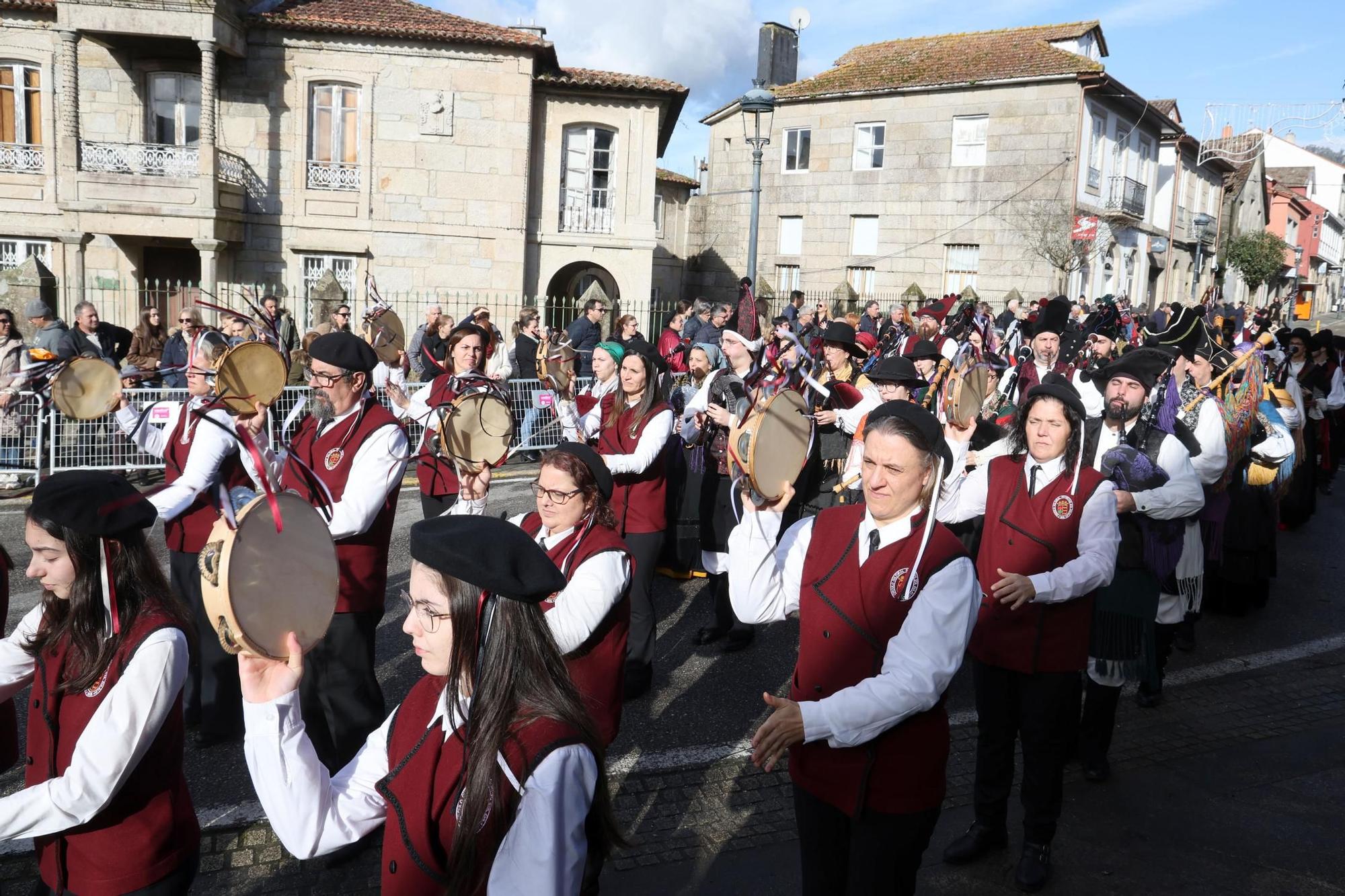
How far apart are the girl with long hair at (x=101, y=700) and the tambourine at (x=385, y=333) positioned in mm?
6444

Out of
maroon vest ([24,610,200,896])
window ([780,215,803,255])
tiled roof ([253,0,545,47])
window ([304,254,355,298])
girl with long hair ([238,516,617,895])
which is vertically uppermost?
tiled roof ([253,0,545,47])

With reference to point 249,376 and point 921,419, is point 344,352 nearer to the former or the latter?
point 249,376

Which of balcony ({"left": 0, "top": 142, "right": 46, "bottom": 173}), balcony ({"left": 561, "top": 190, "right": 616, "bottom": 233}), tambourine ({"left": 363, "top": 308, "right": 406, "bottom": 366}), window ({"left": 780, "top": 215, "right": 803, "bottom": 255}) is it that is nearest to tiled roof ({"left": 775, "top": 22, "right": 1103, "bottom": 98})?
window ({"left": 780, "top": 215, "right": 803, "bottom": 255})

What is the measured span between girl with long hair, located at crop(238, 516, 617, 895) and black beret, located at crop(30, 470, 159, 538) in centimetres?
85

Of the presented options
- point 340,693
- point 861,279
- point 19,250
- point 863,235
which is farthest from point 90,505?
point 863,235

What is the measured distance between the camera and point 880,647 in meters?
2.81

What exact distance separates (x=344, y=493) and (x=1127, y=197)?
110 ft

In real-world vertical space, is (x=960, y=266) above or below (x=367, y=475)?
above

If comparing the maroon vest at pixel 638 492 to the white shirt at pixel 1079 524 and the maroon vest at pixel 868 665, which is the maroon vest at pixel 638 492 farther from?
the maroon vest at pixel 868 665

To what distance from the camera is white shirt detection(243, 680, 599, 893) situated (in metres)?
1.91

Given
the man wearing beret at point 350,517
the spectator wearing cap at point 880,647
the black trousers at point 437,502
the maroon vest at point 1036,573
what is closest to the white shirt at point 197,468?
A: the man wearing beret at point 350,517

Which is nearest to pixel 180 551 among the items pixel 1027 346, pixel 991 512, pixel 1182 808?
pixel 991 512

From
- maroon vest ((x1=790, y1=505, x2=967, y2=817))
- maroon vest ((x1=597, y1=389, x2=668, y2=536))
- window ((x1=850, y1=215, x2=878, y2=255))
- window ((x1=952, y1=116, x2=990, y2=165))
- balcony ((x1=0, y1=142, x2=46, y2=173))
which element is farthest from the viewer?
window ((x1=850, y1=215, x2=878, y2=255))

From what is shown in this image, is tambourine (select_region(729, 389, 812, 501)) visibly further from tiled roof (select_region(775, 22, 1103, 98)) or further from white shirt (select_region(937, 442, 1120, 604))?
tiled roof (select_region(775, 22, 1103, 98))
